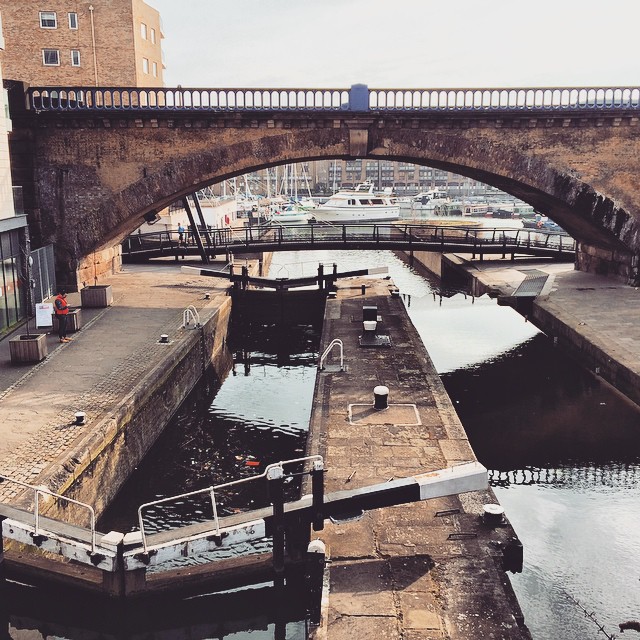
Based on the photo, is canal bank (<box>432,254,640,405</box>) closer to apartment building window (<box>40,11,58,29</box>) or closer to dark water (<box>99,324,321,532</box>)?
dark water (<box>99,324,321,532</box>)

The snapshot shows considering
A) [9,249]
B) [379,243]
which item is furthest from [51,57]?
[9,249]

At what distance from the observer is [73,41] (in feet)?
141

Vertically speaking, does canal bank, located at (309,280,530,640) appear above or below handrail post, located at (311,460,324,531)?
below

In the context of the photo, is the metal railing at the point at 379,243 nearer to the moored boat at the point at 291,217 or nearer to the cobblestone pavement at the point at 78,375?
the cobblestone pavement at the point at 78,375

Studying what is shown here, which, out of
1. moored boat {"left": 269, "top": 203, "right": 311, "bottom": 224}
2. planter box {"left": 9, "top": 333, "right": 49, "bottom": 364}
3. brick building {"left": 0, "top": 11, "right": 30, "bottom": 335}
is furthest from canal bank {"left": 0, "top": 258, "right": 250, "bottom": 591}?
moored boat {"left": 269, "top": 203, "right": 311, "bottom": 224}

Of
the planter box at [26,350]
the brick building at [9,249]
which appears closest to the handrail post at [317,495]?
the planter box at [26,350]

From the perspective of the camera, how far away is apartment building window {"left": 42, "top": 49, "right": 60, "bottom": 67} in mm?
43438

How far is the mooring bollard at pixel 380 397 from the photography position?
14.0m

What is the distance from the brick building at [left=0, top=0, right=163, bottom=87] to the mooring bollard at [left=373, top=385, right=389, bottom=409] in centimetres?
3612

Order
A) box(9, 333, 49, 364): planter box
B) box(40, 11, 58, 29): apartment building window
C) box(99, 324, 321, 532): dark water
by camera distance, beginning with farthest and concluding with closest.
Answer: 1. box(40, 11, 58, 29): apartment building window
2. box(9, 333, 49, 364): planter box
3. box(99, 324, 321, 532): dark water

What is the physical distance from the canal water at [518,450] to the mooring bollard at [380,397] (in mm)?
2637

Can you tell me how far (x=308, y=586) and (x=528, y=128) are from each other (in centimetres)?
2061

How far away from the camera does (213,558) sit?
1114cm

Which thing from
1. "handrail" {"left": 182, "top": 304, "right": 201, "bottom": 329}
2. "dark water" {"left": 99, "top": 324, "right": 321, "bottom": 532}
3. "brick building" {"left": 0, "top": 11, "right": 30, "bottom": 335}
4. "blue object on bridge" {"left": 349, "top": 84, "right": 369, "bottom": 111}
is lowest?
"dark water" {"left": 99, "top": 324, "right": 321, "bottom": 532}
